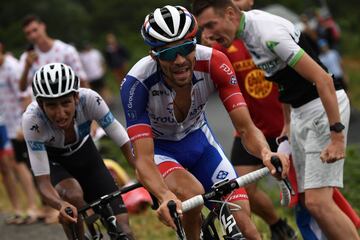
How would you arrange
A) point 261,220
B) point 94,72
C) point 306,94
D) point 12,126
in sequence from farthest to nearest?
point 94,72
point 12,126
point 261,220
point 306,94

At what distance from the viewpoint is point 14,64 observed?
41.3 feet

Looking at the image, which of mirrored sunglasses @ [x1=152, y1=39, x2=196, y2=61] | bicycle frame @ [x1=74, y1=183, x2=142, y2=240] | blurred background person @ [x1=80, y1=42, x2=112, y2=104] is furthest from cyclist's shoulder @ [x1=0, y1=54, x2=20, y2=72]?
blurred background person @ [x1=80, y1=42, x2=112, y2=104]

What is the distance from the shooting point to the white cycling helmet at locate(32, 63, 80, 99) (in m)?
7.55

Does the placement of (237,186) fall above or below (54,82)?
below

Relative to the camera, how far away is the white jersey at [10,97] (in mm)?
12469

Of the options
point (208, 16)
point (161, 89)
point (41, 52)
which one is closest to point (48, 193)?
point (161, 89)

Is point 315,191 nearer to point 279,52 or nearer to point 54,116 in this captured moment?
point 279,52

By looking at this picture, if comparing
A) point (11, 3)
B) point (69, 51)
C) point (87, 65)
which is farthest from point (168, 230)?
point (11, 3)

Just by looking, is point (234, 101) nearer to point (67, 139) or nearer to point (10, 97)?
point (67, 139)

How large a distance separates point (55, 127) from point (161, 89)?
5.35 feet

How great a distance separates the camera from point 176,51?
6.05 m

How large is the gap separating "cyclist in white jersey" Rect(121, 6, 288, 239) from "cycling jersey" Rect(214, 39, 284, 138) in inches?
65.5

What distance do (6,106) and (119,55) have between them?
1768cm

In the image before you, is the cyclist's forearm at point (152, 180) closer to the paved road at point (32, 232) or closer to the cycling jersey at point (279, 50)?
the cycling jersey at point (279, 50)
